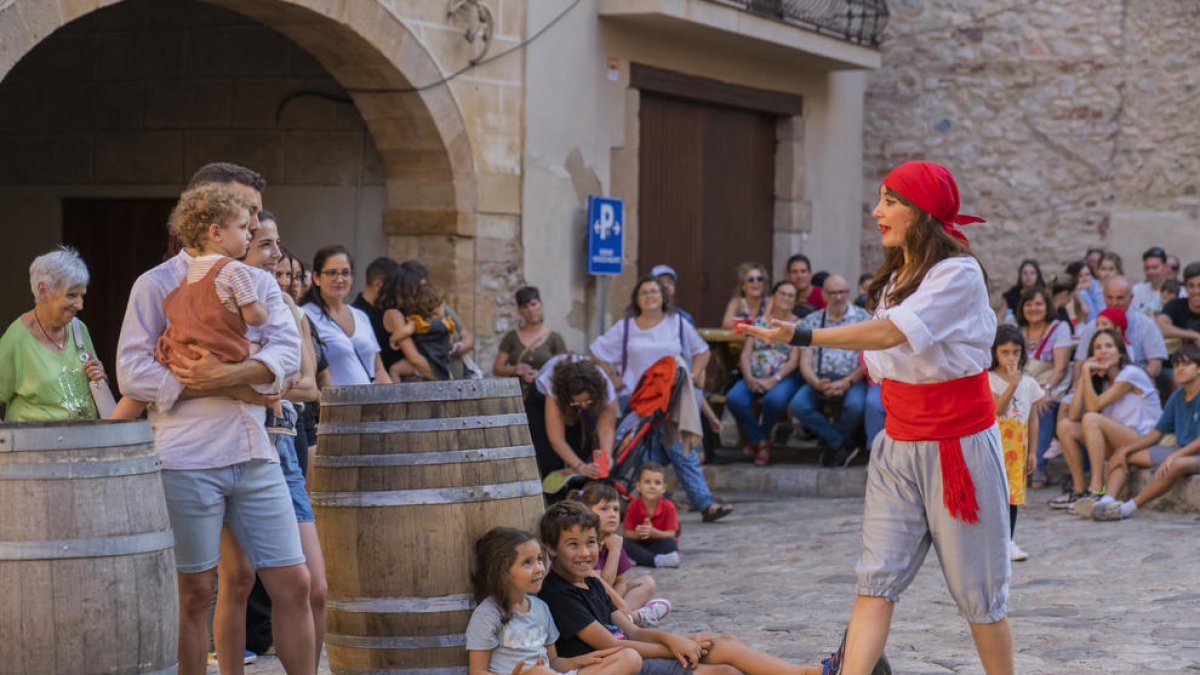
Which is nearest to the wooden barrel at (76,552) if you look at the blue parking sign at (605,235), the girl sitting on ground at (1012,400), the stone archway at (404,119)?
the girl sitting on ground at (1012,400)

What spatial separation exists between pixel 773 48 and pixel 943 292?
10.4 metres

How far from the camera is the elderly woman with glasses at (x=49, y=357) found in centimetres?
650

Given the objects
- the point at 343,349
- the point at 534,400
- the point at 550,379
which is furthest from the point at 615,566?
the point at 534,400

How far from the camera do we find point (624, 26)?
545 inches

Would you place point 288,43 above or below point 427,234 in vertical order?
above

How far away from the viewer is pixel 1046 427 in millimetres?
11906

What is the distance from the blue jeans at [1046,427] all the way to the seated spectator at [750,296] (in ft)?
6.72

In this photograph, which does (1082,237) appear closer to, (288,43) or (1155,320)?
(1155,320)

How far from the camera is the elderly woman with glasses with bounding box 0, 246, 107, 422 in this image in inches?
256

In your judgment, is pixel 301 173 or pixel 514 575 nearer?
pixel 514 575

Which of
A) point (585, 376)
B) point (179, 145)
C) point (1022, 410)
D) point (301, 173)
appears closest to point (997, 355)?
point (1022, 410)

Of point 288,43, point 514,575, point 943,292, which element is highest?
point 288,43

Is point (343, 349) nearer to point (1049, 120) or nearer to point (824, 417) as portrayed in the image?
point (824, 417)

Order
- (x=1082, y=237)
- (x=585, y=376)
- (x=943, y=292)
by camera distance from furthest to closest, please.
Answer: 1. (x=1082, y=237)
2. (x=585, y=376)
3. (x=943, y=292)
